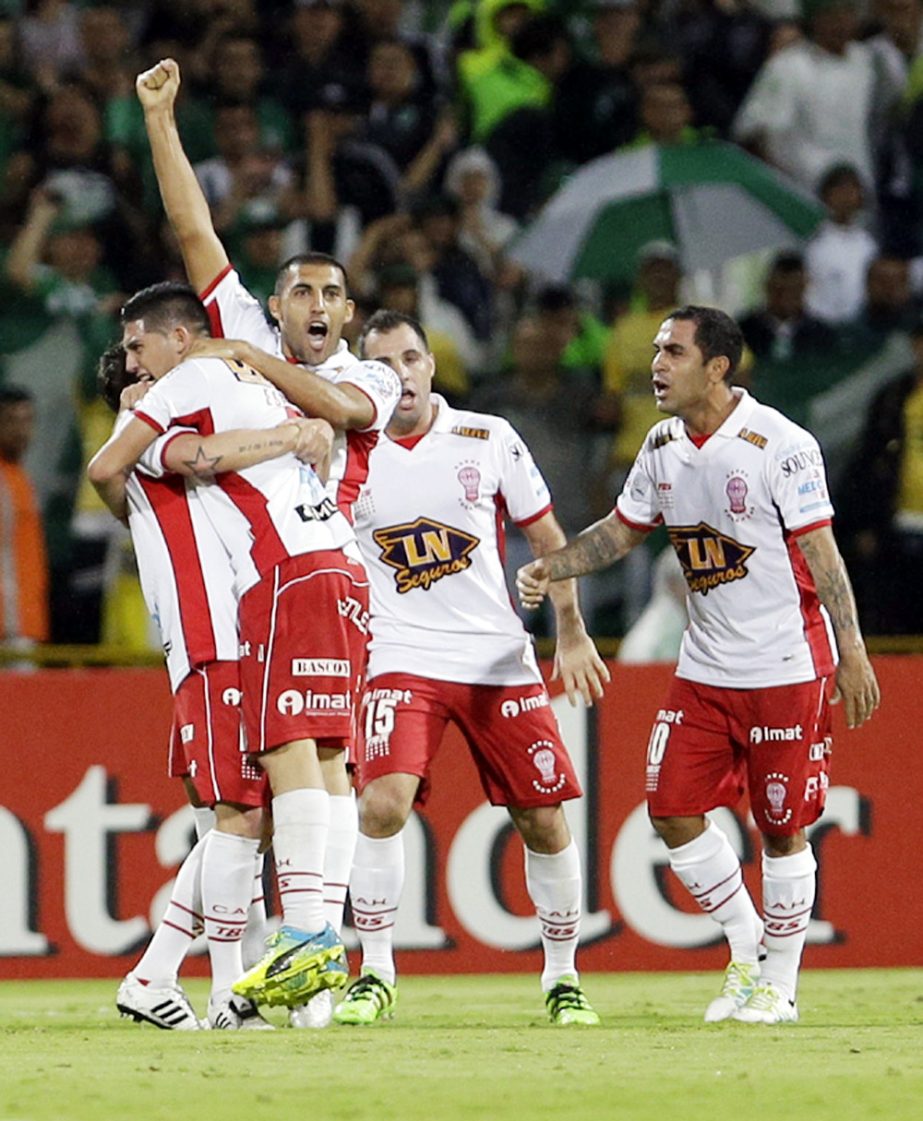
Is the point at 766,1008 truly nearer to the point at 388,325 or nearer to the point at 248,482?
the point at 248,482

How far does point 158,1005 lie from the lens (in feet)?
24.2

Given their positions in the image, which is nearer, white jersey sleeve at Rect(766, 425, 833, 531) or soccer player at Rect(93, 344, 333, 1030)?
soccer player at Rect(93, 344, 333, 1030)

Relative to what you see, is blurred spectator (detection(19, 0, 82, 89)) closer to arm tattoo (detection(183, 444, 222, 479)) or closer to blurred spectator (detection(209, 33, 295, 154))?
blurred spectator (detection(209, 33, 295, 154))

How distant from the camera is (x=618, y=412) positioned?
488 inches

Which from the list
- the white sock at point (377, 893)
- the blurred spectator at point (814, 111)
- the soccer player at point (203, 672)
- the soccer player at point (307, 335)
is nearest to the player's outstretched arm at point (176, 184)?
the soccer player at point (307, 335)

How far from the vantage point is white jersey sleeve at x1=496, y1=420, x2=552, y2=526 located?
8.44 metres

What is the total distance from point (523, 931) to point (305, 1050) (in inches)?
162

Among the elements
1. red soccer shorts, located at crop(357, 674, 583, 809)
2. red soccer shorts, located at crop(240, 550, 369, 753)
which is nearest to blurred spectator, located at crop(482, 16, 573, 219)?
red soccer shorts, located at crop(357, 674, 583, 809)

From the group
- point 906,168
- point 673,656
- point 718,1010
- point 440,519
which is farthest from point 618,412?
point 718,1010

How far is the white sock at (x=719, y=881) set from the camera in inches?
315

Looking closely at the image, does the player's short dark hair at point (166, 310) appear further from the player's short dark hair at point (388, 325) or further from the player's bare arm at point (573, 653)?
the player's bare arm at point (573, 653)

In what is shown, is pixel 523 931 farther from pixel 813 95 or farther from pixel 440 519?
pixel 813 95

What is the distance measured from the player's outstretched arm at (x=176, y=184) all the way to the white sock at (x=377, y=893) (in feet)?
6.70

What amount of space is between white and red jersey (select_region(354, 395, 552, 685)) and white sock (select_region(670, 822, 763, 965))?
87 centimetres
